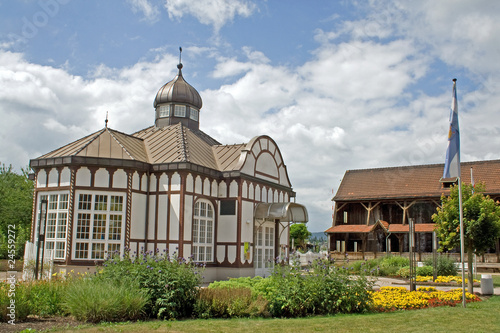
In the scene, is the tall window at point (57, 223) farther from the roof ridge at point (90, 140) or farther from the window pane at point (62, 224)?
the roof ridge at point (90, 140)

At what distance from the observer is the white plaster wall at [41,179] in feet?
70.4

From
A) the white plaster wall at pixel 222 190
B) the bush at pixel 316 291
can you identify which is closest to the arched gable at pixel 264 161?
the white plaster wall at pixel 222 190

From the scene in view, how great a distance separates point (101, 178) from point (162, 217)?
10.2 feet

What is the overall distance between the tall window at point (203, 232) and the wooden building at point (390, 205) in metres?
21.1

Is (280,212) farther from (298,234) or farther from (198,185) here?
(298,234)

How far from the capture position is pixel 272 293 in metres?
12.4

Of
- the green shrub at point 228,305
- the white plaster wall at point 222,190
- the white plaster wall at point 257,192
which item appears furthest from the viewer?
the white plaster wall at point 257,192

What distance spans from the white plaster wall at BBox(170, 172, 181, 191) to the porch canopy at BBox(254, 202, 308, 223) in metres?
5.15

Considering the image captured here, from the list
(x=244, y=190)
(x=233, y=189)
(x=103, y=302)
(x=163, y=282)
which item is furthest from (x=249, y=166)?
(x=103, y=302)

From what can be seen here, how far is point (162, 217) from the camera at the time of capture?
2173cm

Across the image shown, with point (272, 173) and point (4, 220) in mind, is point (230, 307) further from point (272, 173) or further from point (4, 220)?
point (4, 220)

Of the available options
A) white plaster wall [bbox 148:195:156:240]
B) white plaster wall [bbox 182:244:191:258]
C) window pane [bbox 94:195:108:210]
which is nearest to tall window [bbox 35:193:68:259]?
window pane [bbox 94:195:108:210]

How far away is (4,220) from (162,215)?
20523 millimetres

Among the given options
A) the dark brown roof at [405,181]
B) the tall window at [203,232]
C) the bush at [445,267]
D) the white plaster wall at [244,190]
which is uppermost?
the dark brown roof at [405,181]
